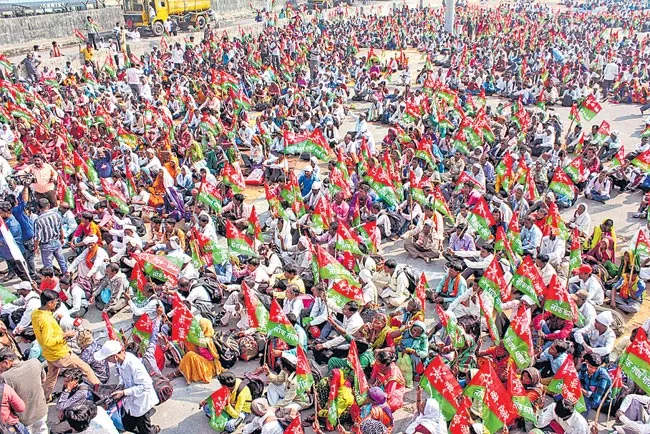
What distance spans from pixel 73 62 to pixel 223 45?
266 inches

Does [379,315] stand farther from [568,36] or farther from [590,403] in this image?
[568,36]

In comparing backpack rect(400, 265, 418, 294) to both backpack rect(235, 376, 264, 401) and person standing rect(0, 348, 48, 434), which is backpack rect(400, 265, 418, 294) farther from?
person standing rect(0, 348, 48, 434)

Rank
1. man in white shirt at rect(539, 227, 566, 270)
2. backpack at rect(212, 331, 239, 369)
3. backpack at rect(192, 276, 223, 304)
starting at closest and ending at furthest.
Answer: backpack at rect(212, 331, 239, 369)
backpack at rect(192, 276, 223, 304)
man in white shirt at rect(539, 227, 566, 270)

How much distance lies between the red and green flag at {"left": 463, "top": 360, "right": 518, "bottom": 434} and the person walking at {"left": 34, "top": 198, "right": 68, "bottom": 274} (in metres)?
7.11

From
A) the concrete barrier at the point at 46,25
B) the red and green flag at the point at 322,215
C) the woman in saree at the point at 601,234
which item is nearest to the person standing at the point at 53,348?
the red and green flag at the point at 322,215

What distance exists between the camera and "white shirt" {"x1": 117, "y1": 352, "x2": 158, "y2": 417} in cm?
636

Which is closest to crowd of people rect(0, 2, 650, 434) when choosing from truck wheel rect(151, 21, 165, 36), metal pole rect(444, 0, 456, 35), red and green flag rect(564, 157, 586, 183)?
red and green flag rect(564, 157, 586, 183)

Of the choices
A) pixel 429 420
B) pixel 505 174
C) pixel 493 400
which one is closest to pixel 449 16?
pixel 505 174

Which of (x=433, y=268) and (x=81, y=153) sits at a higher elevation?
(x=81, y=153)

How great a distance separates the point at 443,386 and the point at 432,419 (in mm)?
377

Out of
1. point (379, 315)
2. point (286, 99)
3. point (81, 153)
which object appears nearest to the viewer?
point (379, 315)

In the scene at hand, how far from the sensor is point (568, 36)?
111 feet

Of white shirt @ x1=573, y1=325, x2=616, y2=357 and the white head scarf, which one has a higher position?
the white head scarf

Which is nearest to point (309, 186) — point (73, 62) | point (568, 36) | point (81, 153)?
point (81, 153)
